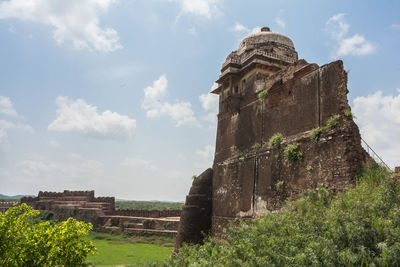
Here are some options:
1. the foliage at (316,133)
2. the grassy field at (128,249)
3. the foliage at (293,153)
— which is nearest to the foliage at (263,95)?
the foliage at (293,153)

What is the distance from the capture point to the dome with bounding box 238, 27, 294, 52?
1457cm

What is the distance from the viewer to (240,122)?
1249 centimetres

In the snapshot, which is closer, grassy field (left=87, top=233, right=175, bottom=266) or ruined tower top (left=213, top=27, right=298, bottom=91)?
ruined tower top (left=213, top=27, right=298, bottom=91)

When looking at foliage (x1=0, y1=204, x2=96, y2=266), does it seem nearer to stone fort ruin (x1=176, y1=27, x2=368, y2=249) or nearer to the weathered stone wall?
stone fort ruin (x1=176, y1=27, x2=368, y2=249)

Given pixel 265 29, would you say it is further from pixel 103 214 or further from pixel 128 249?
pixel 103 214

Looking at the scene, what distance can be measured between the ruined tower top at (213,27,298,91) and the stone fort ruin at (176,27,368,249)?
4cm

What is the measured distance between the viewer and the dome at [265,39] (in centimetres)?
1457

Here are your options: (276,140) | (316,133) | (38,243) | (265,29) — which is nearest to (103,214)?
(265,29)

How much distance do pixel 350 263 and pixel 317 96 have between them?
17.2ft

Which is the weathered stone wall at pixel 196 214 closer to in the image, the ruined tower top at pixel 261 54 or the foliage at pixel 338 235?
the ruined tower top at pixel 261 54

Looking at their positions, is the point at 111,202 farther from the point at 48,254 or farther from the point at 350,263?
the point at 350,263

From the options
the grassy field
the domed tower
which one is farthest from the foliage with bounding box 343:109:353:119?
the grassy field

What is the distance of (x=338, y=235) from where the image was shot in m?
4.58

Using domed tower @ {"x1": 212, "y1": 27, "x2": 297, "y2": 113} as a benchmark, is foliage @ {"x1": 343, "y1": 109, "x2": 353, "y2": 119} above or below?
below
